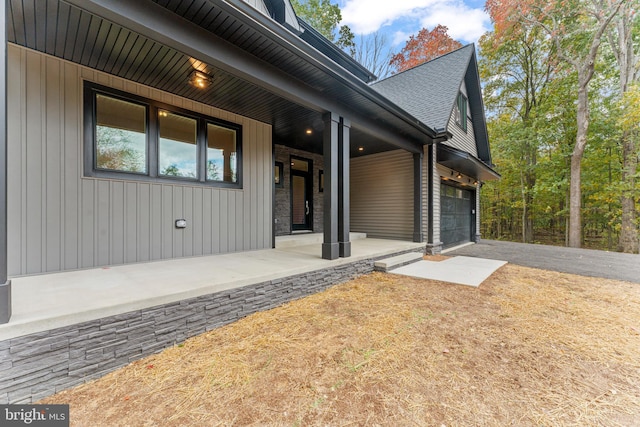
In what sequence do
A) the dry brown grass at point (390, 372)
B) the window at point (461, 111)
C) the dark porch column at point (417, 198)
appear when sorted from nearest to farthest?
1. the dry brown grass at point (390, 372)
2. the dark porch column at point (417, 198)
3. the window at point (461, 111)

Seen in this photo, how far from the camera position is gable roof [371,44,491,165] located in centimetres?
718

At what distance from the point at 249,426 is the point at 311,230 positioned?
588 cm

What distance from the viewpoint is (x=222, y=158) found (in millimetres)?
4535

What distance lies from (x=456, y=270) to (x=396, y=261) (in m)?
1.13

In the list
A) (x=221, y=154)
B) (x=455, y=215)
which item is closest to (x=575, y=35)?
(x=455, y=215)

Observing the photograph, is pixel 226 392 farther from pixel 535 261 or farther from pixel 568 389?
pixel 535 261

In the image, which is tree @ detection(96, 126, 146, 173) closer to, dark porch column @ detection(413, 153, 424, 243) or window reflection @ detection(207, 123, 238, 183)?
window reflection @ detection(207, 123, 238, 183)

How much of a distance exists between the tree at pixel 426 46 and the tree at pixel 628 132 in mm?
6241

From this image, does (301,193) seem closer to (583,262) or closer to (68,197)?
(68,197)

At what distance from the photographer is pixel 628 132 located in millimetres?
8906

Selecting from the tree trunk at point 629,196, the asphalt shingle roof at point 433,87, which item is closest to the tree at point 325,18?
the asphalt shingle roof at point 433,87

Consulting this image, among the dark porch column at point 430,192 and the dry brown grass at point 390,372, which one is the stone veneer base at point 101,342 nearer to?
the dry brown grass at point 390,372

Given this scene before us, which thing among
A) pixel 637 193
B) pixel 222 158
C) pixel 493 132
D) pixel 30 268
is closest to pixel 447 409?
pixel 30 268

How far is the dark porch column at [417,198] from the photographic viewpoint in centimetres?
641
